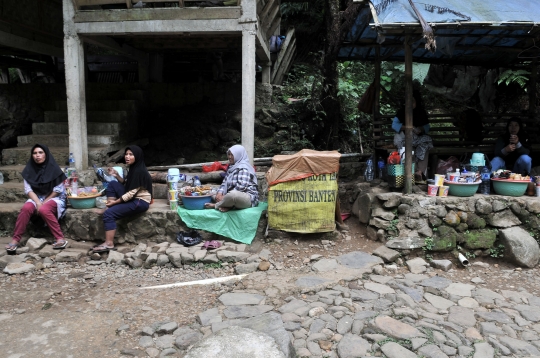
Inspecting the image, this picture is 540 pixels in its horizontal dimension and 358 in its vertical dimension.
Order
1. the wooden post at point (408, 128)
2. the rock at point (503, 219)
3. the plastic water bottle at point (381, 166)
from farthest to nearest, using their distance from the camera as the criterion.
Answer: the plastic water bottle at point (381, 166)
the wooden post at point (408, 128)
the rock at point (503, 219)

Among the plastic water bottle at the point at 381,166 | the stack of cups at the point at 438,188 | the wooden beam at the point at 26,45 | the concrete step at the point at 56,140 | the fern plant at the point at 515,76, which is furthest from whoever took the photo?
the fern plant at the point at 515,76

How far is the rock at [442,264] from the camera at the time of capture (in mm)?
4875

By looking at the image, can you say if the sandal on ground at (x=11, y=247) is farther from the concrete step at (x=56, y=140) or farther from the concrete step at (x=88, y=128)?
the concrete step at (x=88, y=128)

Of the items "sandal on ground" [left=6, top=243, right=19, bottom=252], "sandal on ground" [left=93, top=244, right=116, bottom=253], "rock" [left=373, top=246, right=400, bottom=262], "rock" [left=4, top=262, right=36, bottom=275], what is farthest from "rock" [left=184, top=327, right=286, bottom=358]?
"sandal on ground" [left=6, top=243, right=19, bottom=252]

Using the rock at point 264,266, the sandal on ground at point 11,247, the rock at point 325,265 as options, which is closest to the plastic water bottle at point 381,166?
the rock at point 325,265

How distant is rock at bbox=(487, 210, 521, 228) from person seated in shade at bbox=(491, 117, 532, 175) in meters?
1.01

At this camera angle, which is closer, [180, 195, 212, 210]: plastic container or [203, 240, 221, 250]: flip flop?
[203, 240, 221, 250]: flip flop

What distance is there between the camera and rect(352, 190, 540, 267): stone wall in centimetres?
513

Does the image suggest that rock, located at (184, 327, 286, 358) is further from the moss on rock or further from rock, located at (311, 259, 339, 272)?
the moss on rock

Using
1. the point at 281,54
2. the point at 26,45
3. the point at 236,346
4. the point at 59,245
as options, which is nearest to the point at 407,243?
the point at 236,346

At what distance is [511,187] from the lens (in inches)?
214

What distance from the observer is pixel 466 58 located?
7.84 metres

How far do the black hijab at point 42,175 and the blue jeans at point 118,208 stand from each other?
0.81 meters

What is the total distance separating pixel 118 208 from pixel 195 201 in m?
1.07
